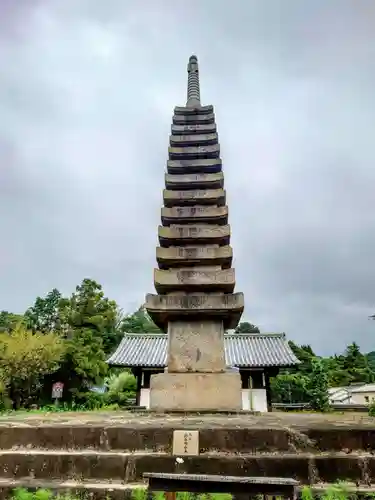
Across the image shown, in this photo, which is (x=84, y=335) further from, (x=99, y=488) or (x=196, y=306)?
(x=99, y=488)

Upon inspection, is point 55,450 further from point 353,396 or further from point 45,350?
point 353,396

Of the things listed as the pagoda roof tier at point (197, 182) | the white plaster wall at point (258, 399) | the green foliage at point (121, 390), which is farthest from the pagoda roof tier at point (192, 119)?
the green foliage at point (121, 390)

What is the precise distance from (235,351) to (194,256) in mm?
A: 14218

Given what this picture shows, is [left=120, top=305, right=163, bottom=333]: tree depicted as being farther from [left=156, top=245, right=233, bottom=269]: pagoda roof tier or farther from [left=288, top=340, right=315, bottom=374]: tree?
[left=156, top=245, right=233, bottom=269]: pagoda roof tier

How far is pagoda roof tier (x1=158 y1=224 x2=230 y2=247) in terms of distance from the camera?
322 inches

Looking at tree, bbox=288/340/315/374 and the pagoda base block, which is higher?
tree, bbox=288/340/315/374

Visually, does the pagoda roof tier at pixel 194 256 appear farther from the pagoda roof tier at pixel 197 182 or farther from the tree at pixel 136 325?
the tree at pixel 136 325

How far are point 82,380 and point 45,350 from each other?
4100 millimetres

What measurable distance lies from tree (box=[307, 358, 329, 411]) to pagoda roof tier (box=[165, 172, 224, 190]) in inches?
677

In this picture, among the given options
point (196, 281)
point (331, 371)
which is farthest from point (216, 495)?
point (331, 371)

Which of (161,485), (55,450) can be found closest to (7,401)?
(55,450)

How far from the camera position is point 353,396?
122 feet

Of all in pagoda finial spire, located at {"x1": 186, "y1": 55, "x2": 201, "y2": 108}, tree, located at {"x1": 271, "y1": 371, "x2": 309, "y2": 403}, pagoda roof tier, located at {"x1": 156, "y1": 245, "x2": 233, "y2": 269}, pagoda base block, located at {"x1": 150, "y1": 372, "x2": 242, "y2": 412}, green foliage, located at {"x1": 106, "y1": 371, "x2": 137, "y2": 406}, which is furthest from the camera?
tree, located at {"x1": 271, "y1": 371, "x2": 309, "y2": 403}

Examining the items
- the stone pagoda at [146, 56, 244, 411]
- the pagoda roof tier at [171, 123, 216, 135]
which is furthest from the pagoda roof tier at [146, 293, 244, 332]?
the pagoda roof tier at [171, 123, 216, 135]
